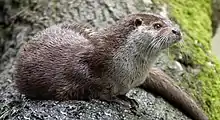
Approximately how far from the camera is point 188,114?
396 centimetres

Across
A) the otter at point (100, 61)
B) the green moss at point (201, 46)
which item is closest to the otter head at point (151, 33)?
the otter at point (100, 61)

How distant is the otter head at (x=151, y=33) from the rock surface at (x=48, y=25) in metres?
0.36

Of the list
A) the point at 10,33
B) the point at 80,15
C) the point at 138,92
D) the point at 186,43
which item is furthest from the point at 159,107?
the point at 10,33

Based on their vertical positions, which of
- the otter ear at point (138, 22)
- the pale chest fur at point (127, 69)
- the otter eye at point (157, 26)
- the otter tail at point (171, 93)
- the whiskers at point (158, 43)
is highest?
the otter ear at point (138, 22)

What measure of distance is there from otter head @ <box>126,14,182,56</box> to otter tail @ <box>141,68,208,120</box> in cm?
42

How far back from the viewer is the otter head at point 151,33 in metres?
3.48

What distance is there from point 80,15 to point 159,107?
1.09 m

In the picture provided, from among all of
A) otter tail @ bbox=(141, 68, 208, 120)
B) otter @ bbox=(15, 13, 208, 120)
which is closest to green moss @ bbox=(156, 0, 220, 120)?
otter tail @ bbox=(141, 68, 208, 120)

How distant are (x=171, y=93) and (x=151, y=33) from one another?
58 centimetres

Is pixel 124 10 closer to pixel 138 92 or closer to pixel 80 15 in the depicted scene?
pixel 80 15

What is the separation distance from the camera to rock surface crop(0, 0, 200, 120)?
3.48 metres

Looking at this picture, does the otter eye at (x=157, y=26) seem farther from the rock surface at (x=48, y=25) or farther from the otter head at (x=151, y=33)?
the rock surface at (x=48, y=25)

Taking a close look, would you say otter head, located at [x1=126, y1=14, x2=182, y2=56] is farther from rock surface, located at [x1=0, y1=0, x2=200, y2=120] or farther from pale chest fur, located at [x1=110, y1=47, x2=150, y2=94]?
rock surface, located at [x1=0, y1=0, x2=200, y2=120]

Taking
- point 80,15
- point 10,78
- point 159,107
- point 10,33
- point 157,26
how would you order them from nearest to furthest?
1. point 157,26
2. point 159,107
3. point 10,78
4. point 80,15
5. point 10,33
